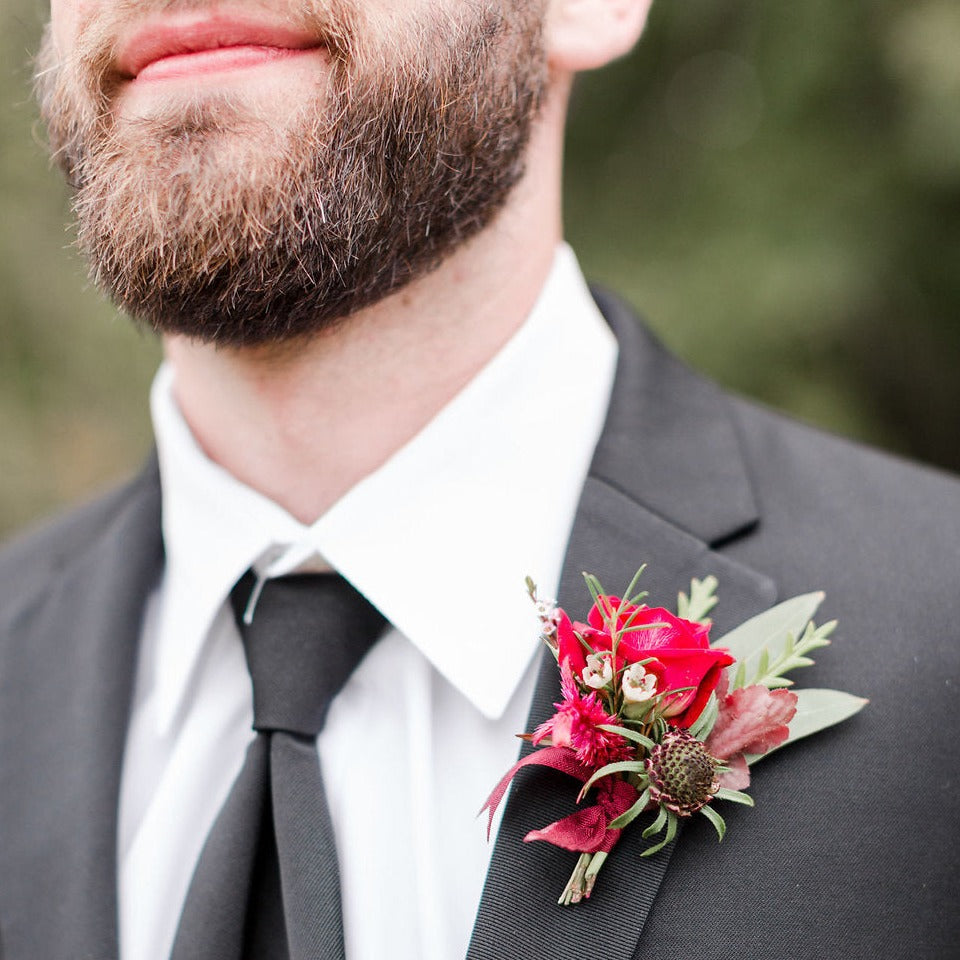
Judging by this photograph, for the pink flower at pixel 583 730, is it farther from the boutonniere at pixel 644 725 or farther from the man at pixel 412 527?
the man at pixel 412 527

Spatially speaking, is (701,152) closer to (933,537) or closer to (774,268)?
(774,268)

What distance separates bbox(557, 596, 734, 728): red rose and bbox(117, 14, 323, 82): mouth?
37.9 inches

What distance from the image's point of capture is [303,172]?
1618 mm

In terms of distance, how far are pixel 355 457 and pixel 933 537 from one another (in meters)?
1.01

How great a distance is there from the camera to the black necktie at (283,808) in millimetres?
1529

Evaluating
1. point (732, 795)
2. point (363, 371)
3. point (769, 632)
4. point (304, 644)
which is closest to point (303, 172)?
point (363, 371)

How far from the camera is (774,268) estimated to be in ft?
12.7

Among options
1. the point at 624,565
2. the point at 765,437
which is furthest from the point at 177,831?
the point at 765,437

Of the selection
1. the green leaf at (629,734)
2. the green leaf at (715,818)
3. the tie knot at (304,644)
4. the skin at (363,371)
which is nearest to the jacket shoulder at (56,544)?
the skin at (363,371)

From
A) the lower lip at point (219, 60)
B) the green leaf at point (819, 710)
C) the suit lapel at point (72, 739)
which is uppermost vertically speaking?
the lower lip at point (219, 60)

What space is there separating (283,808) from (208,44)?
1177mm

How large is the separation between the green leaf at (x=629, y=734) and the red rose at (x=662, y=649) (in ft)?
0.15

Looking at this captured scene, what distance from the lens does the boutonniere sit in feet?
4.45

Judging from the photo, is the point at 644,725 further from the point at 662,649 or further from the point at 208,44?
the point at 208,44
